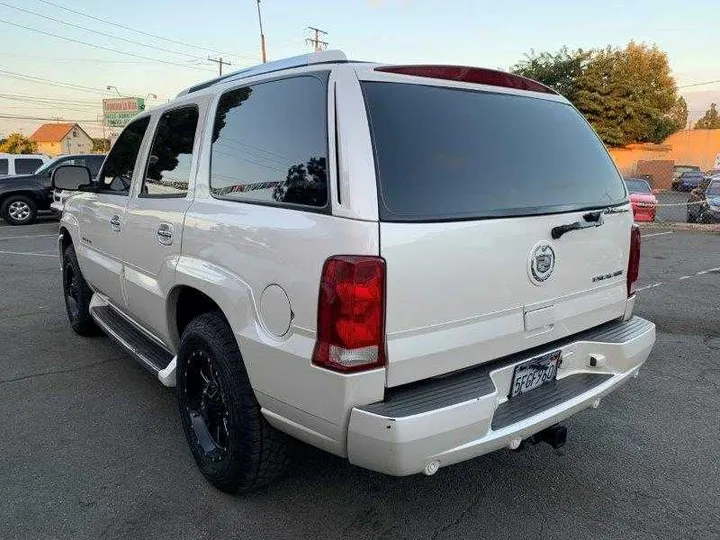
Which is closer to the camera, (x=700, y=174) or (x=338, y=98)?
(x=338, y=98)

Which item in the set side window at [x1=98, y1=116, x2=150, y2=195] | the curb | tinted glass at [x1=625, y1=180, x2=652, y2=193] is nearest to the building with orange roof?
tinted glass at [x1=625, y1=180, x2=652, y2=193]

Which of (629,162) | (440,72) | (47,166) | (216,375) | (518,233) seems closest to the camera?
(518,233)

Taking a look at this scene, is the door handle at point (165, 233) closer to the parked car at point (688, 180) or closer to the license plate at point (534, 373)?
the license plate at point (534, 373)

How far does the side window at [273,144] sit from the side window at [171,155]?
0.28 meters

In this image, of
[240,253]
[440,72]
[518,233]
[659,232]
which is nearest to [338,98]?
[440,72]

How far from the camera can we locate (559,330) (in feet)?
8.46

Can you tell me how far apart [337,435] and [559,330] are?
117cm

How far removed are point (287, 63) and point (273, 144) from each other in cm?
48

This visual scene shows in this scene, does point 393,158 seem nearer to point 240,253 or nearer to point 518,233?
point 518,233

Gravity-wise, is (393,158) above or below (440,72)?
below

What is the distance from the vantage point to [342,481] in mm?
2852

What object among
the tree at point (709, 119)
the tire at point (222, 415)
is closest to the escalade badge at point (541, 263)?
the tire at point (222, 415)

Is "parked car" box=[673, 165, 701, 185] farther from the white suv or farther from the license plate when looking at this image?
the license plate

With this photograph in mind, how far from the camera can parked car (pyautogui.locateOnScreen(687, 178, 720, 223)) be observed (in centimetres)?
1506
